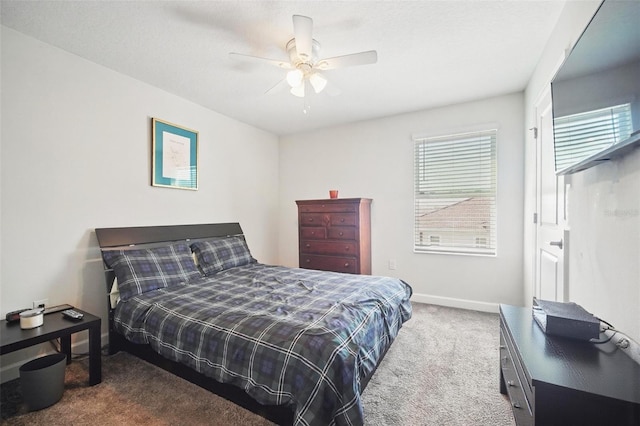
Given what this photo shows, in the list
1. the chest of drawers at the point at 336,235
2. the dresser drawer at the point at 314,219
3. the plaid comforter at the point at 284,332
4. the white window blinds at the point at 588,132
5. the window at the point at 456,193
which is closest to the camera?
the white window blinds at the point at 588,132

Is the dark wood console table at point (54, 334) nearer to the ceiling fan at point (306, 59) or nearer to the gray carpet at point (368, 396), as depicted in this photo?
the gray carpet at point (368, 396)

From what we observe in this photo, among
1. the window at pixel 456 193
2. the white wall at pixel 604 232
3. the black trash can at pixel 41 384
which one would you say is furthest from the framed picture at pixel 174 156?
the white wall at pixel 604 232

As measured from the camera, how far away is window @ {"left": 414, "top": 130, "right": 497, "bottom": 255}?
10.8ft

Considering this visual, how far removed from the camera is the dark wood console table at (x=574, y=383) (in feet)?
2.76

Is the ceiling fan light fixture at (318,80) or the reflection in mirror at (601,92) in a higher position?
the ceiling fan light fixture at (318,80)

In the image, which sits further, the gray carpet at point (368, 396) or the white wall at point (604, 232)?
the gray carpet at point (368, 396)

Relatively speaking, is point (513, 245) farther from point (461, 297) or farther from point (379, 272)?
point (379, 272)

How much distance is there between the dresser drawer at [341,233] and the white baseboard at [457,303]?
1178 millimetres

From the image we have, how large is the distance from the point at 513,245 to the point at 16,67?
4.85 metres

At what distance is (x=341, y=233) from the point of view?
3641mm

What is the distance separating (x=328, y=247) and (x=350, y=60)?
236cm

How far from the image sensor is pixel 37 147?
2.13 meters

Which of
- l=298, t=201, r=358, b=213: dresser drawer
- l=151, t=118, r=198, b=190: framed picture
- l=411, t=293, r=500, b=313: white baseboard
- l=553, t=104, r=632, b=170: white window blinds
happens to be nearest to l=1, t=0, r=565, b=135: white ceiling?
l=151, t=118, r=198, b=190: framed picture

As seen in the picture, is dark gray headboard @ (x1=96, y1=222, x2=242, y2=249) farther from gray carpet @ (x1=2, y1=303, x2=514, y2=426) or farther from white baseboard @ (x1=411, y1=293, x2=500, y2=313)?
white baseboard @ (x1=411, y1=293, x2=500, y2=313)
